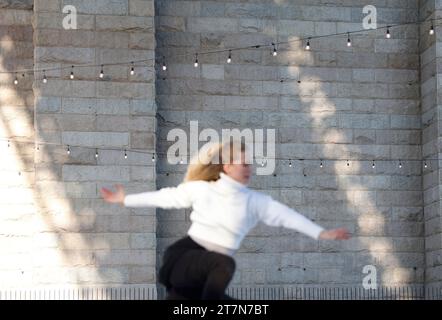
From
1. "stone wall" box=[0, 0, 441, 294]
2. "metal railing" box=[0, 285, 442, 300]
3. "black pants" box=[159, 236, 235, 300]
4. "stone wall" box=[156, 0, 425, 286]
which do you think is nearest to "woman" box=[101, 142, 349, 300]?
"black pants" box=[159, 236, 235, 300]

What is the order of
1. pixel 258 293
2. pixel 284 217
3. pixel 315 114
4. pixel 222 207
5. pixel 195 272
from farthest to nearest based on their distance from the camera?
pixel 315 114
pixel 258 293
pixel 222 207
pixel 284 217
pixel 195 272

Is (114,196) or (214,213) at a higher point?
(114,196)

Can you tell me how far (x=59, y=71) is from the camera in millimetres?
16047

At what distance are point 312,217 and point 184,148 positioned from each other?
2.31 meters

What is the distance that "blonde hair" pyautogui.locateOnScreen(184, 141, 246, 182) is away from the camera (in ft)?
23.4

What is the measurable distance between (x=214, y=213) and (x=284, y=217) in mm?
461

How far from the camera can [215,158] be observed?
23.4 ft

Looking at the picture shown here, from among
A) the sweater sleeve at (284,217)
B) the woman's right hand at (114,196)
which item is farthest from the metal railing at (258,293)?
the sweater sleeve at (284,217)

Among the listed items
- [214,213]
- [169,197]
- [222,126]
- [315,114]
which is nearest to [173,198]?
[169,197]

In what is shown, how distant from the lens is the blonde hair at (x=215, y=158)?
712 cm

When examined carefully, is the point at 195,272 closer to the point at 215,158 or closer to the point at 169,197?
the point at 169,197

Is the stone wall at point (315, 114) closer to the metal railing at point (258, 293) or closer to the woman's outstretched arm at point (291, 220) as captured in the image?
the metal railing at point (258, 293)
